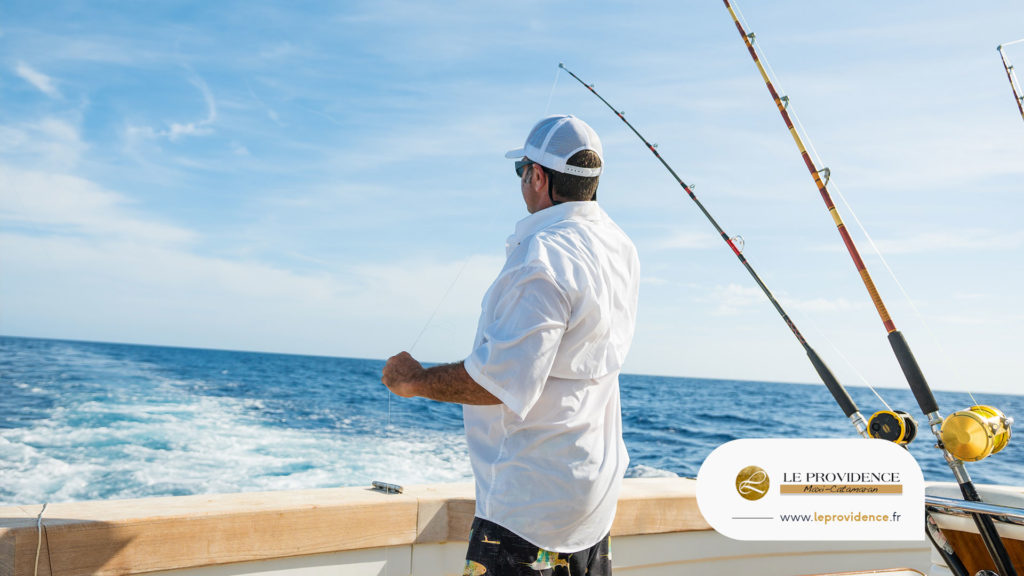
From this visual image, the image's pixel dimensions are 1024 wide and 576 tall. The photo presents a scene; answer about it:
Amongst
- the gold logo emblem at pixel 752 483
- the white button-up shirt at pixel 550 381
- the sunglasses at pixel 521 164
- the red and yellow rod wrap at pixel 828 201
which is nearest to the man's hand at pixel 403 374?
the white button-up shirt at pixel 550 381

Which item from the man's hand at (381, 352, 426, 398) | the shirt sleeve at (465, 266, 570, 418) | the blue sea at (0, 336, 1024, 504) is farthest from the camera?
the blue sea at (0, 336, 1024, 504)

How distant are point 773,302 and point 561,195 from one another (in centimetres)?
122

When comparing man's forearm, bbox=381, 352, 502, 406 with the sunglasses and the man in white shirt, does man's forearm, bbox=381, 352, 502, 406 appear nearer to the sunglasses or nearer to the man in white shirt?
the man in white shirt

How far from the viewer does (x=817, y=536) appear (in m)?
1.78

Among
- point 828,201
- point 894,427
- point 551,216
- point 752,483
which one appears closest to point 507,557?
point 551,216

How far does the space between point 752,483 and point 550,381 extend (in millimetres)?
776

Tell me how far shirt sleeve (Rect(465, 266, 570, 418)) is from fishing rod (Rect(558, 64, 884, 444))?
0.95 m

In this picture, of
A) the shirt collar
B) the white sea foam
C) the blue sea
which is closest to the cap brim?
the shirt collar

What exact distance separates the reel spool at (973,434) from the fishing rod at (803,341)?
82mm

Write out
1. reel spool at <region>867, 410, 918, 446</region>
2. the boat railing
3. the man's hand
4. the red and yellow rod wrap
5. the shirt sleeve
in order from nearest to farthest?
1. the shirt sleeve
2. the man's hand
3. the boat railing
4. reel spool at <region>867, 410, 918, 446</region>
5. the red and yellow rod wrap

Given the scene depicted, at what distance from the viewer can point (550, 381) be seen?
1160mm

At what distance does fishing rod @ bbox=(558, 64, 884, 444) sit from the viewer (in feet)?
5.86

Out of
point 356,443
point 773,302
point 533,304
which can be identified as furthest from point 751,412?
point 533,304

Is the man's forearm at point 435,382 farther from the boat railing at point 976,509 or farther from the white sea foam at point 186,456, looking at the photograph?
the white sea foam at point 186,456
